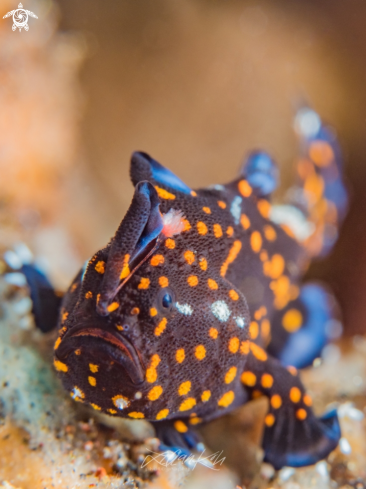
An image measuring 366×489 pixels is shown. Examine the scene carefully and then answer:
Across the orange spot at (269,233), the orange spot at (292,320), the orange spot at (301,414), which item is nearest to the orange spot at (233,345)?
the orange spot at (301,414)

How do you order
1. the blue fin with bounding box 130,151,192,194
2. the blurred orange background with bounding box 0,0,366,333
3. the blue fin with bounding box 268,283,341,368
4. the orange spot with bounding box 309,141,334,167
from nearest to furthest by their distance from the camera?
the blue fin with bounding box 130,151,192,194 → the blue fin with bounding box 268,283,341,368 → the blurred orange background with bounding box 0,0,366,333 → the orange spot with bounding box 309,141,334,167

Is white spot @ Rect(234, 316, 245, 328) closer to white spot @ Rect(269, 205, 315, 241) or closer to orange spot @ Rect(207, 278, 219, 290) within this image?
orange spot @ Rect(207, 278, 219, 290)

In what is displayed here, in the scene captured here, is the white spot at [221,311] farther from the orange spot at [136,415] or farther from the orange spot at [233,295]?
the orange spot at [136,415]

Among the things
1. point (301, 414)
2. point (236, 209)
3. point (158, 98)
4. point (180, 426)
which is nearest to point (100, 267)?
point (236, 209)

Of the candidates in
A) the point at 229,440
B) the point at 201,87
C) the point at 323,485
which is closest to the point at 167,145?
the point at 201,87

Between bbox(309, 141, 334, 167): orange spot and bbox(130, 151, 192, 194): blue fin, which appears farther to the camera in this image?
bbox(309, 141, 334, 167): orange spot

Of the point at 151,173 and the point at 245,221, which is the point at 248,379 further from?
the point at 151,173


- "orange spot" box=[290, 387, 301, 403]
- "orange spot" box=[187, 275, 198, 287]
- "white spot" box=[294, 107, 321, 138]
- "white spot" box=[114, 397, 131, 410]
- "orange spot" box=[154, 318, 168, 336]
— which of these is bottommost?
"white spot" box=[114, 397, 131, 410]
